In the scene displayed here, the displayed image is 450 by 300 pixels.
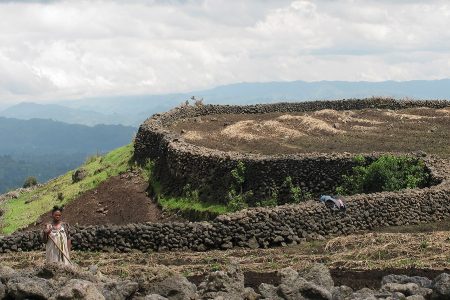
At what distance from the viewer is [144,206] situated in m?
40.2

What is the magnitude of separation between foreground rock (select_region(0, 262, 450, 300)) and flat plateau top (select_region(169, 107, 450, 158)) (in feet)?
83.7

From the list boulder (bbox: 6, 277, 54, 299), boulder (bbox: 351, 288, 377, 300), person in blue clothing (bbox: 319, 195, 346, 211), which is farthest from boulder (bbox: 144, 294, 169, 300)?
person in blue clothing (bbox: 319, 195, 346, 211)

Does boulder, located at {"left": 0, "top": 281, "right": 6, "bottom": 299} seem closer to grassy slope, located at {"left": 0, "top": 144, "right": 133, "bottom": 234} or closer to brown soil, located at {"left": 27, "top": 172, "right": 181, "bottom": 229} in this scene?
brown soil, located at {"left": 27, "top": 172, "right": 181, "bottom": 229}

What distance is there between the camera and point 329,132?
49.8m

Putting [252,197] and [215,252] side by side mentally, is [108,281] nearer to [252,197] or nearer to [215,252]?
[215,252]

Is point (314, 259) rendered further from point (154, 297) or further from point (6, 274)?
point (6, 274)

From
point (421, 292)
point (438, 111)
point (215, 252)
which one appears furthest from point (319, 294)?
point (438, 111)

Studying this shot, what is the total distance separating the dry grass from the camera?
21391 mm

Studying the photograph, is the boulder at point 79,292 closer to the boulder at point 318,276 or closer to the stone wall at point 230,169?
the boulder at point 318,276

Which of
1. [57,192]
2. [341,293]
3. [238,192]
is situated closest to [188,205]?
[238,192]

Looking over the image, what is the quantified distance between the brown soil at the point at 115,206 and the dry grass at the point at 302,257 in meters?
11.2

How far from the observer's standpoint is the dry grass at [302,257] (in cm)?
2139

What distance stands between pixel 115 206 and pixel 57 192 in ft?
31.7

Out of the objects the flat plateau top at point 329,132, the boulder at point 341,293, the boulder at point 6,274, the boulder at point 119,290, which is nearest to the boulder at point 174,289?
the boulder at point 119,290
